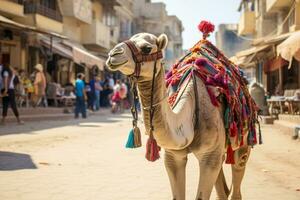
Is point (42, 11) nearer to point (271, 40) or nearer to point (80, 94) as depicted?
point (80, 94)

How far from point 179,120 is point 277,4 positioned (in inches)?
968

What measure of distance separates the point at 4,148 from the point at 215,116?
7.20 meters

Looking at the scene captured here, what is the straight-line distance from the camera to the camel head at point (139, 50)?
330cm

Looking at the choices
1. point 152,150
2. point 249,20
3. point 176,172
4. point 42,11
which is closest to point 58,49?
point 42,11

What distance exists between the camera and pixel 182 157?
13.9 feet

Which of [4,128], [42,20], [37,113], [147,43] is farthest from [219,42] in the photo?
[147,43]

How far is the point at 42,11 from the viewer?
1051 inches

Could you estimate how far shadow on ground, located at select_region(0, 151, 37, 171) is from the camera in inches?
309

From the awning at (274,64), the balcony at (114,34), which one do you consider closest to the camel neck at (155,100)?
the awning at (274,64)

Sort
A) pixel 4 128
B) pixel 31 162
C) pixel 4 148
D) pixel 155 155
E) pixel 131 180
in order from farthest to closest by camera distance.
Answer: pixel 4 128, pixel 4 148, pixel 31 162, pixel 131 180, pixel 155 155

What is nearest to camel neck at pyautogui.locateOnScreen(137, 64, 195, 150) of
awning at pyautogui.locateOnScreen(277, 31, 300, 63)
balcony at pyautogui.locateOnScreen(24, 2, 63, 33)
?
awning at pyautogui.locateOnScreen(277, 31, 300, 63)

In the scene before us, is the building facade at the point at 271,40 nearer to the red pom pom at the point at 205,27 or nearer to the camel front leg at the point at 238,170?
the red pom pom at the point at 205,27

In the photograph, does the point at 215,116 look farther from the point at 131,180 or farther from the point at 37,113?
the point at 37,113

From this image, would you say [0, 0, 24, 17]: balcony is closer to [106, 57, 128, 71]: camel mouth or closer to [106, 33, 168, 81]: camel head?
[106, 33, 168, 81]: camel head
